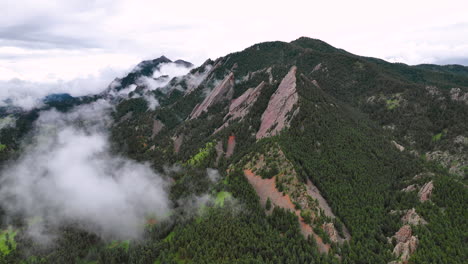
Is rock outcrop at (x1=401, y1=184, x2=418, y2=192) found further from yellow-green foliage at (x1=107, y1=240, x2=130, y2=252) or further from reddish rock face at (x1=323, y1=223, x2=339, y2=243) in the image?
yellow-green foliage at (x1=107, y1=240, x2=130, y2=252)

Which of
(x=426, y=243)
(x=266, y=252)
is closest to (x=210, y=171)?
(x=266, y=252)

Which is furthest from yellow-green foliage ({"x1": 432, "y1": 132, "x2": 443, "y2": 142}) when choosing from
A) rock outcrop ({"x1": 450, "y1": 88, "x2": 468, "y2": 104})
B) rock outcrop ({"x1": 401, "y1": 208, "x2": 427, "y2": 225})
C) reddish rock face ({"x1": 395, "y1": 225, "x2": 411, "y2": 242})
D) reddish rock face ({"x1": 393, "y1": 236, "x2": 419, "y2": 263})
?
reddish rock face ({"x1": 393, "y1": 236, "x2": 419, "y2": 263})

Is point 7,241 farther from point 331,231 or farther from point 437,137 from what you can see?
point 437,137

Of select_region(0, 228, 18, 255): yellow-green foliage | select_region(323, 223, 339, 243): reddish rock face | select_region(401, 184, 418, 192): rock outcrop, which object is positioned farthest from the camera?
select_region(0, 228, 18, 255): yellow-green foliage

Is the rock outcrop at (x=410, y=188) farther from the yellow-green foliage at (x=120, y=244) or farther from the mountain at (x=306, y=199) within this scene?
the yellow-green foliage at (x=120, y=244)

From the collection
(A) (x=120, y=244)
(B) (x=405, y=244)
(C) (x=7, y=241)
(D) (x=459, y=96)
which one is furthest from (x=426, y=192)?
(C) (x=7, y=241)
